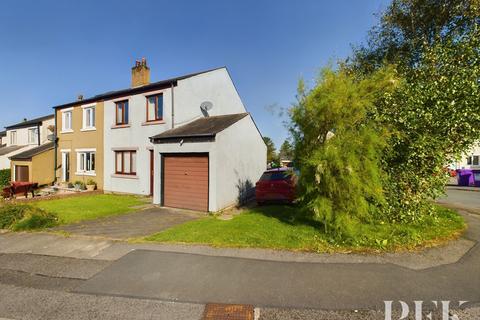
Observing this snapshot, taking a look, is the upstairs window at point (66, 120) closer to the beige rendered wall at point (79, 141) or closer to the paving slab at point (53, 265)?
the beige rendered wall at point (79, 141)

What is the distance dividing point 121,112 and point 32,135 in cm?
1697

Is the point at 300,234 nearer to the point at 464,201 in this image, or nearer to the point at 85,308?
the point at 85,308

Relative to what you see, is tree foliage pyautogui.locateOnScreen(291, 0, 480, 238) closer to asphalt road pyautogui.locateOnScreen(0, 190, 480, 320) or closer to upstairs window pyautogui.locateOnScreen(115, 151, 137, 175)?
asphalt road pyautogui.locateOnScreen(0, 190, 480, 320)

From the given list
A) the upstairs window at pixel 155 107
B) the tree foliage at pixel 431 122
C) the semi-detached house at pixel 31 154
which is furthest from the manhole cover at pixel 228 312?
the semi-detached house at pixel 31 154

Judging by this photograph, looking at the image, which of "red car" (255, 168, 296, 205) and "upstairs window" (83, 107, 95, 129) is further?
"upstairs window" (83, 107, 95, 129)

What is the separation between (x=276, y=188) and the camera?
10.7 metres

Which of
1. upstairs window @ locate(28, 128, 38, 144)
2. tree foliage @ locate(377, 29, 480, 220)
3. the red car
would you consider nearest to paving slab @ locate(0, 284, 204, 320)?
tree foliage @ locate(377, 29, 480, 220)

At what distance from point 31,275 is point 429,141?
9.81 m

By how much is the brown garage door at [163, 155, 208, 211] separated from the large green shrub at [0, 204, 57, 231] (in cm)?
450

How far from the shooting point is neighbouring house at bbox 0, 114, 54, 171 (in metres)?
23.9

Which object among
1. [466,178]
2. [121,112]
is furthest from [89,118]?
[466,178]

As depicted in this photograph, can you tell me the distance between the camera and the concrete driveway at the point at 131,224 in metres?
7.44

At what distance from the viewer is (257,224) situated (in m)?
7.95

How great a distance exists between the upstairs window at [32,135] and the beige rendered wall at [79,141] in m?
8.10
